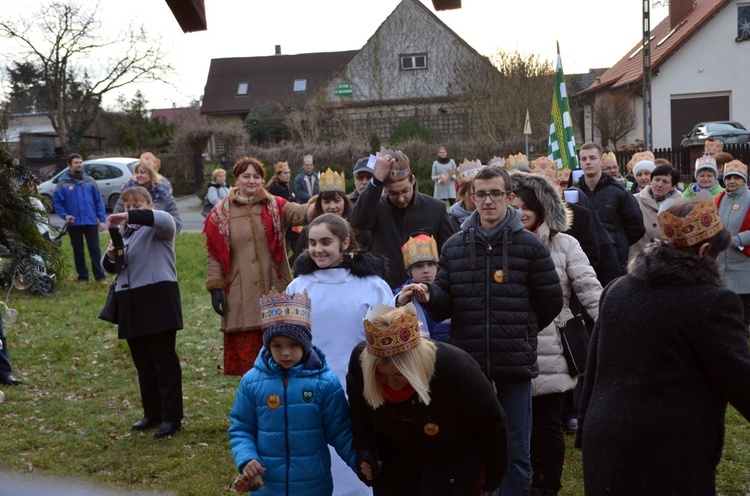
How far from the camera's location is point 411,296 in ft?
15.5

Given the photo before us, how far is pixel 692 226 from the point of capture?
3.58m

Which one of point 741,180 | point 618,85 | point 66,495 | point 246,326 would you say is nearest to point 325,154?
point 618,85

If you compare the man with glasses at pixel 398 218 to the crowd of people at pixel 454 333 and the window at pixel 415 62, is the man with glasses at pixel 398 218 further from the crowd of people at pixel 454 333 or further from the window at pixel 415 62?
the window at pixel 415 62

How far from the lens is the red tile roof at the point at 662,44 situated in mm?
38656

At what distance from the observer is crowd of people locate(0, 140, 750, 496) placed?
11.2 ft

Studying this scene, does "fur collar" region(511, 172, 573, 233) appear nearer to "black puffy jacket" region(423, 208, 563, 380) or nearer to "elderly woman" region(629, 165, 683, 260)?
"black puffy jacket" region(423, 208, 563, 380)

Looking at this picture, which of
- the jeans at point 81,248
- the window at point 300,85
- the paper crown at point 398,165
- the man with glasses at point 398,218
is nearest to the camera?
the paper crown at point 398,165

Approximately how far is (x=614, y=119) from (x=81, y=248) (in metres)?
28.5

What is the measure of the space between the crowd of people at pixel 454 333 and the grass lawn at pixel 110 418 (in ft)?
1.31

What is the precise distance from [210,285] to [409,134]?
2988 cm

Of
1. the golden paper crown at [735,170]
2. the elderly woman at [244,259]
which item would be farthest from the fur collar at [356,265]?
the golden paper crown at [735,170]

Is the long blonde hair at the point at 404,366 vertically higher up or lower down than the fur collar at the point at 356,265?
lower down

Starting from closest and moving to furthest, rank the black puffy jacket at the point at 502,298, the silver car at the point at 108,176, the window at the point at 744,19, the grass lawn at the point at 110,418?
the black puffy jacket at the point at 502,298
the grass lawn at the point at 110,418
the silver car at the point at 108,176
the window at the point at 744,19

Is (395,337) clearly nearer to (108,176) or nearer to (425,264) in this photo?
(425,264)
